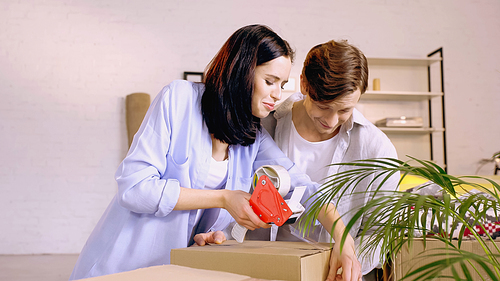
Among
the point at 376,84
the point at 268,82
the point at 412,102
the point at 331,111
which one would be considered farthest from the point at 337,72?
the point at 412,102

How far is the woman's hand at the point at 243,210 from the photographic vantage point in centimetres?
92

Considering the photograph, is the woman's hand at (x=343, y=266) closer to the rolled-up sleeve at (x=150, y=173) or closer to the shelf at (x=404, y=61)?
the rolled-up sleeve at (x=150, y=173)

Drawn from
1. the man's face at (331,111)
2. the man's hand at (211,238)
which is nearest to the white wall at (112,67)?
the man's face at (331,111)

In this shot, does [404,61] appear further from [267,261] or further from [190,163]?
[267,261]

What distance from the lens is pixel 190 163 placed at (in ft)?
3.61

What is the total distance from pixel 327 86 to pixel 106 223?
82 centimetres

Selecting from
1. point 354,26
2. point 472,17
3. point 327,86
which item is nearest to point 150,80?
point 354,26

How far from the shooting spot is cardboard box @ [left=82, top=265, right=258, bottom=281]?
0.61 meters

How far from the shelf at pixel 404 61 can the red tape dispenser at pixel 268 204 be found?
11.1 ft

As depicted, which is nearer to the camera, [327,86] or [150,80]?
[327,86]

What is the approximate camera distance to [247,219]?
3.08ft

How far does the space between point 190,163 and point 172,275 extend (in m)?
0.49

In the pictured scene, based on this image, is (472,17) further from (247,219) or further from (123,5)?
(247,219)

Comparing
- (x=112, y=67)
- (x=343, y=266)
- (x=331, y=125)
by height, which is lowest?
(x=343, y=266)
